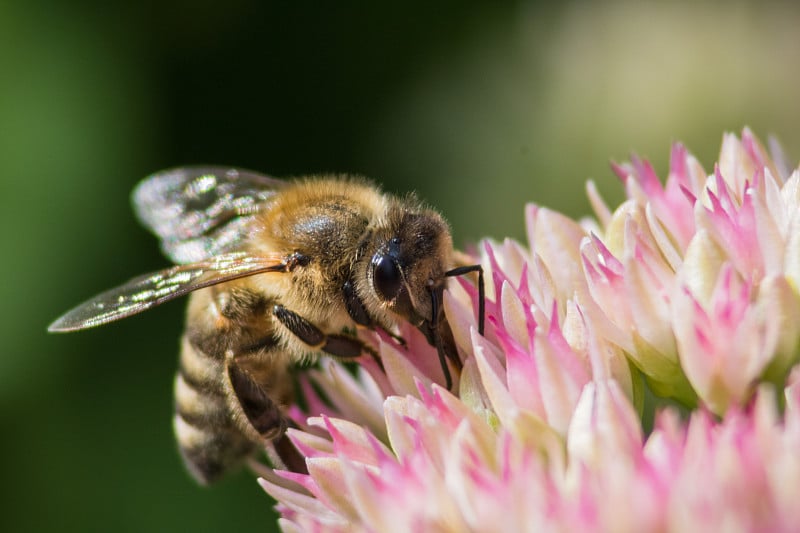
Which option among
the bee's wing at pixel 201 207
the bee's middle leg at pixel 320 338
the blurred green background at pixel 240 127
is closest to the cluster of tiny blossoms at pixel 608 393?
the bee's middle leg at pixel 320 338

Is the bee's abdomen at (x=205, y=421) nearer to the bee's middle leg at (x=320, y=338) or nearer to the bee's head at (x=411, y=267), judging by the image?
the bee's middle leg at (x=320, y=338)

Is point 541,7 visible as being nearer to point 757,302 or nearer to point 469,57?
point 469,57

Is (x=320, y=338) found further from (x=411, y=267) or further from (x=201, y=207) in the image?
(x=201, y=207)

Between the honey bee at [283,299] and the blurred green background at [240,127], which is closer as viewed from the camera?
the honey bee at [283,299]

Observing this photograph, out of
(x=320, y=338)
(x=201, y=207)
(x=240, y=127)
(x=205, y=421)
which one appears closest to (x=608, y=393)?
(x=320, y=338)

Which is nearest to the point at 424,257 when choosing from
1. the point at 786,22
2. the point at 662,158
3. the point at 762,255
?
the point at 762,255

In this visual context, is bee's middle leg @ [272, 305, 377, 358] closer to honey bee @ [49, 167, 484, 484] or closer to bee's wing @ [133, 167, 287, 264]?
honey bee @ [49, 167, 484, 484]
